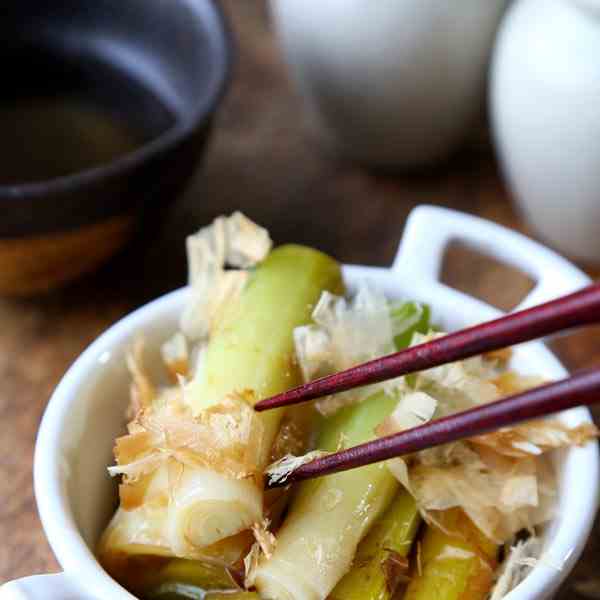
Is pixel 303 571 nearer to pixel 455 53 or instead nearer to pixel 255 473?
pixel 255 473

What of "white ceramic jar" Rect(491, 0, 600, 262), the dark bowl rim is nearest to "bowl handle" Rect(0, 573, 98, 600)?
the dark bowl rim

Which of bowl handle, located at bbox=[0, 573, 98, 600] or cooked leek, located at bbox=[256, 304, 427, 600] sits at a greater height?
cooked leek, located at bbox=[256, 304, 427, 600]

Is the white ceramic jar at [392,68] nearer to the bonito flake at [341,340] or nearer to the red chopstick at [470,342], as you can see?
the bonito flake at [341,340]

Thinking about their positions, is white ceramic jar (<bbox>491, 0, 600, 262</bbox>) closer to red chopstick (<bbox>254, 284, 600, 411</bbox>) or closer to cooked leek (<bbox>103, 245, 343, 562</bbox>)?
cooked leek (<bbox>103, 245, 343, 562</bbox>)

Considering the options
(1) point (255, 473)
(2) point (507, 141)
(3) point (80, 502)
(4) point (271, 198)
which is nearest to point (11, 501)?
(3) point (80, 502)

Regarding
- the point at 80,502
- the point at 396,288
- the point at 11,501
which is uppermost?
the point at 396,288

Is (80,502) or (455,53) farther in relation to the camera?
(455,53)

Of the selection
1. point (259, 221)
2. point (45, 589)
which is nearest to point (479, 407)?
Result: point (45, 589)

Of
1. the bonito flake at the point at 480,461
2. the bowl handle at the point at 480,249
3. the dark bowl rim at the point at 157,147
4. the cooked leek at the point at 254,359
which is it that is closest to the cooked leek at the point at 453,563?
the bonito flake at the point at 480,461
